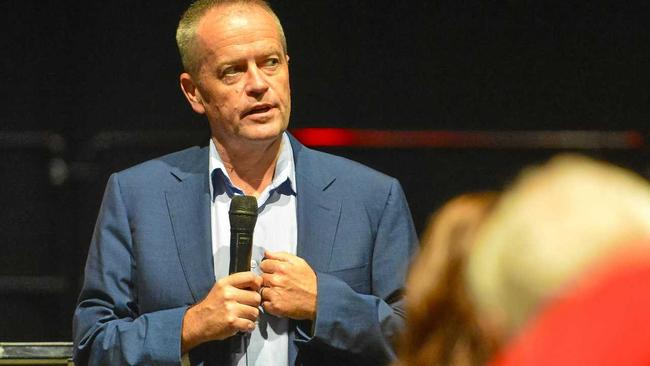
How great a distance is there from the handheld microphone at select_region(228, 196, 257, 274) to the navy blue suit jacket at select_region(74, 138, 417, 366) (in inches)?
7.3

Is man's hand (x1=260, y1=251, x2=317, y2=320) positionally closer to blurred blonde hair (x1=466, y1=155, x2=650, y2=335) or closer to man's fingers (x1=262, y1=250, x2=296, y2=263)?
man's fingers (x1=262, y1=250, x2=296, y2=263)

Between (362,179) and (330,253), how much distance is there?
0.21 meters

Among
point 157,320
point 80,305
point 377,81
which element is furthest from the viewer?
point 377,81

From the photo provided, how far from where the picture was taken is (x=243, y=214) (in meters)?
1.91

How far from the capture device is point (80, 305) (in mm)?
2186

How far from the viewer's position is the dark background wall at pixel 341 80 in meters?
3.42

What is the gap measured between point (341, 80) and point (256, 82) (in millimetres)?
1249

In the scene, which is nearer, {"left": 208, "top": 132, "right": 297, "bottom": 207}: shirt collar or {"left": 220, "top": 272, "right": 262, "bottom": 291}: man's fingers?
{"left": 220, "top": 272, "right": 262, "bottom": 291}: man's fingers

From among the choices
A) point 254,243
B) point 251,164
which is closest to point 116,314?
point 254,243

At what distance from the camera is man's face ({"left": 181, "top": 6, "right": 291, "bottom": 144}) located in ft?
7.16

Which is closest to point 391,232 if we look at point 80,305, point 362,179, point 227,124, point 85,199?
point 362,179

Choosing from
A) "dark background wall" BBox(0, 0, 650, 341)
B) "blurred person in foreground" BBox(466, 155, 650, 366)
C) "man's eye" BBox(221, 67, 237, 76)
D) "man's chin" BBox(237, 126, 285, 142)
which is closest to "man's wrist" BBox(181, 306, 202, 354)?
"man's chin" BBox(237, 126, 285, 142)

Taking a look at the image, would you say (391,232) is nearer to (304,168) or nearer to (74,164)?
(304,168)

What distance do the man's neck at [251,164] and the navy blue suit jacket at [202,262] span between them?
5 centimetres
